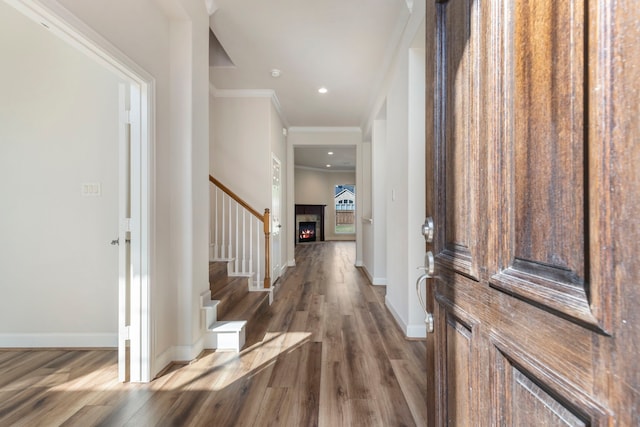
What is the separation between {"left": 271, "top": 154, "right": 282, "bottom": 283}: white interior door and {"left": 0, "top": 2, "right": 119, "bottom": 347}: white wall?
222 cm

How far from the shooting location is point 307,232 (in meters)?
11.0

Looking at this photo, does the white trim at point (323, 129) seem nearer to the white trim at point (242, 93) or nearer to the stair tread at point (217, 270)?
the white trim at point (242, 93)

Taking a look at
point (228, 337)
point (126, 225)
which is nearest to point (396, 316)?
point (228, 337)

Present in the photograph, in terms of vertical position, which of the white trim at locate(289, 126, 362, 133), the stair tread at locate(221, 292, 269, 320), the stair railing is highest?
the white trim at locate(289, 126, 362, 133)

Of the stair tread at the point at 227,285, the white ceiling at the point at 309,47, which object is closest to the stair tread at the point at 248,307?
the stair tread at the point at 227,285

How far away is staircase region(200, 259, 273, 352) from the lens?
2.29m

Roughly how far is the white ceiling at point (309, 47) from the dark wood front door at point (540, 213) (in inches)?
77.7

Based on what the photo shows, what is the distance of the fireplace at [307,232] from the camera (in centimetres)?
1088

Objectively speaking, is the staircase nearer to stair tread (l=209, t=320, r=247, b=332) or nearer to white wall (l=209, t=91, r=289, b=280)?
stair tread (l=209, t=320, r=247, b=332)

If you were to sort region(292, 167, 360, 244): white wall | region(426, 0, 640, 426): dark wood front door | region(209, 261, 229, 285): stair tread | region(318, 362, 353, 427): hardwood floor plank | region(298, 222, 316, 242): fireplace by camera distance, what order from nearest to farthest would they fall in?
region(426, 0, 640, 426): dark wood front door
region(318, 362, 353, 427): hardwood floor plank
region(209, 261, 229, 285): stair tread
region(298, 222, 316, 242): fireplace
region(292, 167, 360, 244): white wall

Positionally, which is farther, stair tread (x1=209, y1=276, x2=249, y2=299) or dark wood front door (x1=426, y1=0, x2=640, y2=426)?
stair tread (x1=209, y1=276, x2=249, y2=299)

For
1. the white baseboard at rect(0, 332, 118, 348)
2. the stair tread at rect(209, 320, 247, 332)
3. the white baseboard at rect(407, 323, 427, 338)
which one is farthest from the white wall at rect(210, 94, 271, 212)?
the white baseboard at rect(407, 323, 427, 338)

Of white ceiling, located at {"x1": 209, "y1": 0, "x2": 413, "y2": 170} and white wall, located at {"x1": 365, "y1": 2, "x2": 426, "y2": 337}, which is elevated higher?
white ceiling, located at {"x1": 209, "y1": 0, "x2": 413, "y2": 170}

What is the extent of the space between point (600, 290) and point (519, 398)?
0.31 meters
